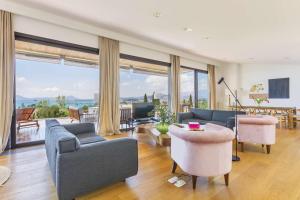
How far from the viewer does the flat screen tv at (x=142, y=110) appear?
5164mm

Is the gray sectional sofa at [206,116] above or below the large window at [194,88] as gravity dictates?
below

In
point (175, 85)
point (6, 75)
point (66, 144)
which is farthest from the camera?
point (175, 85)

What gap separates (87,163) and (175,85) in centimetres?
506

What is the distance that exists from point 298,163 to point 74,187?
351 cm

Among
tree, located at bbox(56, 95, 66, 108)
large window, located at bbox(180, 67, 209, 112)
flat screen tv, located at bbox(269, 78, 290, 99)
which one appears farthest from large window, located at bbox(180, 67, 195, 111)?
tree, located at bbox(56, 95, 66, 108)

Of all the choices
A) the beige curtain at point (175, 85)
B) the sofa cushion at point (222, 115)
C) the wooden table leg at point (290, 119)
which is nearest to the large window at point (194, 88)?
the beige curtain at point (175, 85)

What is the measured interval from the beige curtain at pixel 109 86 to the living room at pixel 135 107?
29mm

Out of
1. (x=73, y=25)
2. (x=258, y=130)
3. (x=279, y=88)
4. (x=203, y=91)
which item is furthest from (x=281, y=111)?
(x=73, y=25)

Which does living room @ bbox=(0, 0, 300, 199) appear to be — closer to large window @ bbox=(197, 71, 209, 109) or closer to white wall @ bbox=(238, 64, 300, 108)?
white wall @ bbox=(238, 64, 300, 108)

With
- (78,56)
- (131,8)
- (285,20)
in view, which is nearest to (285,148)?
(285,20)

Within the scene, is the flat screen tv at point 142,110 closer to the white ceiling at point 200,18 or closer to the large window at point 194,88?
the white ceiling at point 200,18

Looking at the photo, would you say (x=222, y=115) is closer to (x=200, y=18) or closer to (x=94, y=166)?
(x=200, y=18)

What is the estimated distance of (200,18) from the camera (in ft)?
11.6

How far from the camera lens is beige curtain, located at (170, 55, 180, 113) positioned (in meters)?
6.39
